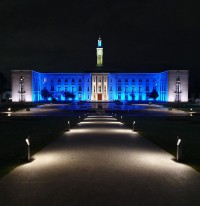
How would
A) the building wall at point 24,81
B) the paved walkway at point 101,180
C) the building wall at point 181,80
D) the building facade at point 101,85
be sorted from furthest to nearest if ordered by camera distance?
the building facade at point 101,85
the building wall at point 181,80
the building wall at point 24,81
the paved walkway at point 101,180

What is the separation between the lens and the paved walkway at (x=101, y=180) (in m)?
7.73

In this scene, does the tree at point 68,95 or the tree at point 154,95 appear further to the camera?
the tree at point 68,95

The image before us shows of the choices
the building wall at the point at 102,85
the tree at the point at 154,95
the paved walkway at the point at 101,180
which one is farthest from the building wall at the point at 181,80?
the paved walkway at the point at 101,180

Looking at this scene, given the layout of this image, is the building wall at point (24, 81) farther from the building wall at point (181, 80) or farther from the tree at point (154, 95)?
the building wall at point (181, 80)

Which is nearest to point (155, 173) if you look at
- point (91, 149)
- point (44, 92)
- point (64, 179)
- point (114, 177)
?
point (114, 177)

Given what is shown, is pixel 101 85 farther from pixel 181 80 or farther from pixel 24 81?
pixel 181 80

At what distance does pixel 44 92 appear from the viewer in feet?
372

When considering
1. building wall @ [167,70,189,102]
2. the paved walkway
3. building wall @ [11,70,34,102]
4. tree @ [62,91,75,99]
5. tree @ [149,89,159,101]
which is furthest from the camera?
tree @ [62,91,75,99]

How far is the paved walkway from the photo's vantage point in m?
7.73

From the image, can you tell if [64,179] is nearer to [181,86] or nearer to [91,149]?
→ [91,149]

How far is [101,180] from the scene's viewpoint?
9445 mm

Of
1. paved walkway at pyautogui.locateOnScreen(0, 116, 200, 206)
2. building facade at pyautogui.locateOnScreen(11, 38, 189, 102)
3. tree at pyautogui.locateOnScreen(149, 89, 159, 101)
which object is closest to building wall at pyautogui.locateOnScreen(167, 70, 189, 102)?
tree at pyautogui.locateOnScreen(149, 89, 159, 101)

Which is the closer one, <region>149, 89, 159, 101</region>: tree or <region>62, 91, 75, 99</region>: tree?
<region>149, 89, 159, 101</region>: tree

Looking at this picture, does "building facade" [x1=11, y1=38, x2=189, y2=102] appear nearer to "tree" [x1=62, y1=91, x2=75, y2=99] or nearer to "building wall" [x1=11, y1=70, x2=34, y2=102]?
"tree" [x1=62, y1=91, x2=75, y2=99]
